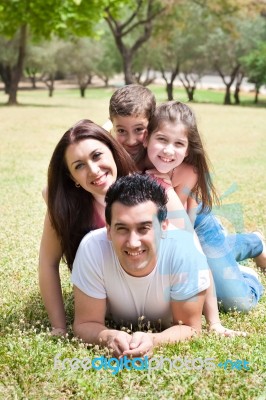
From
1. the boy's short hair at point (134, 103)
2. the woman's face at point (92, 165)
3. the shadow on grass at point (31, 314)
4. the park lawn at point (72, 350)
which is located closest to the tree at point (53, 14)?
the park lawn at point (72, 350)

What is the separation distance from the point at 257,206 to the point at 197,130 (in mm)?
4767

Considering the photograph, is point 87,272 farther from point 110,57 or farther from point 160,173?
point 110,57

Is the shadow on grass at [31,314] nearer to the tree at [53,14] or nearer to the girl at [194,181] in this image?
the girl at [194,181]

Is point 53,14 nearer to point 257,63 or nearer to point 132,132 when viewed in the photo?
point 257,63

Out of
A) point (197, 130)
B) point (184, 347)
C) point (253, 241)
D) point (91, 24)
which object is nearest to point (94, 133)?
point (197, 130)

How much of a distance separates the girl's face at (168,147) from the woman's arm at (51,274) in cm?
85

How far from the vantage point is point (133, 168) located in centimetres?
404

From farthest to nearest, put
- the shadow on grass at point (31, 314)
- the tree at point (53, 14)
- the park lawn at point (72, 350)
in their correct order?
the tree at point (53, 14), the shadow on grass at point (31, 314), the park lawn at point (72, 350)

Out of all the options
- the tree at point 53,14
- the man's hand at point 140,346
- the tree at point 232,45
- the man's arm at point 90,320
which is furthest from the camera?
the tree at point 232,45

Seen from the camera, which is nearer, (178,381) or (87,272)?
(178,381)

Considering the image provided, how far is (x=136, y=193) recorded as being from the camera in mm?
3455

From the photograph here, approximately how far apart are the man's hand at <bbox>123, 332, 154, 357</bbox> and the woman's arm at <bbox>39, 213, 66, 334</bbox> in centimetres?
82

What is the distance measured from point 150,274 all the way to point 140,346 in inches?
17.5

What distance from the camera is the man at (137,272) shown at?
345cm
